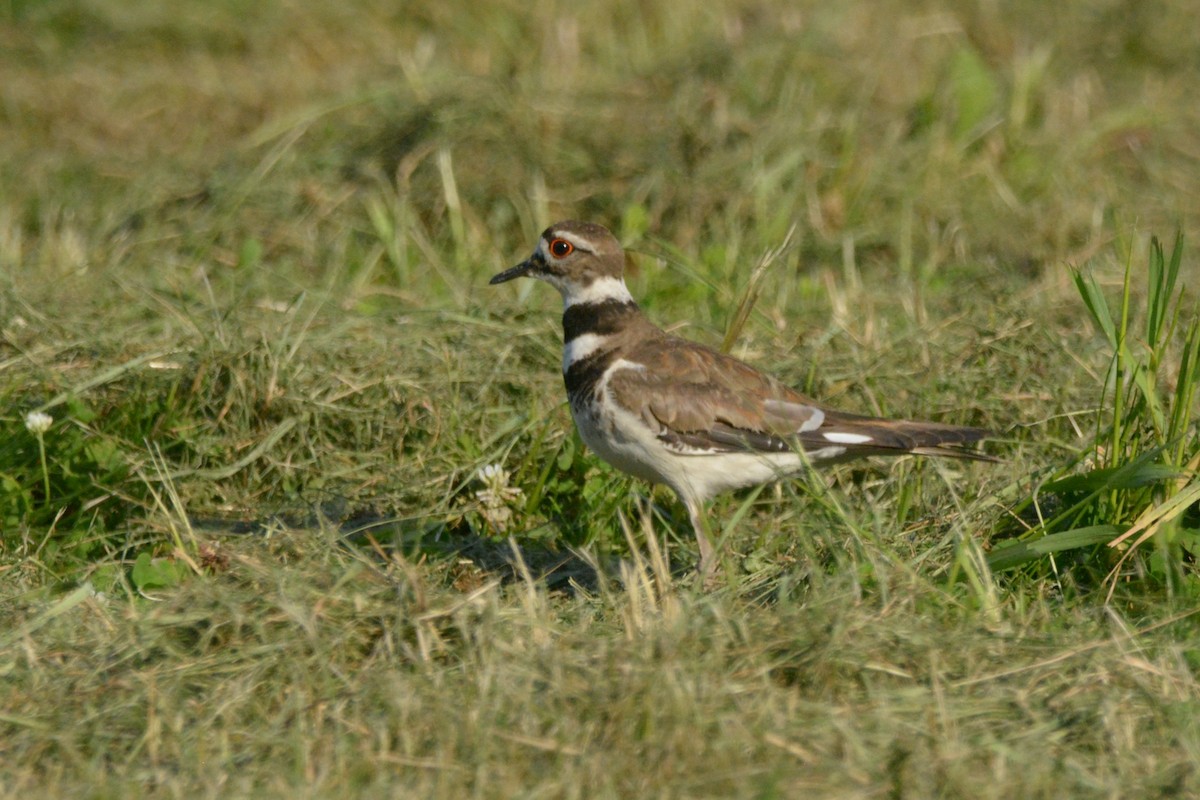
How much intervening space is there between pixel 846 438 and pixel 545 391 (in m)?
1.43

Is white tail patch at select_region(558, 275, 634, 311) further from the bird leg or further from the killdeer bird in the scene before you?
the bird leg

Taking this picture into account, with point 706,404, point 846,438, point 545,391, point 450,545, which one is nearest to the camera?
point 846,438

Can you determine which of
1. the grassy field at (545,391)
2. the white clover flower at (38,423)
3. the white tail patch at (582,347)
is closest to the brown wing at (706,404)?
the white tail patch at (582,347)

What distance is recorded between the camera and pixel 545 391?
602 cm

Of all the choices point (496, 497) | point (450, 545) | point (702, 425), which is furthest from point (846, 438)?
point (450, 545)

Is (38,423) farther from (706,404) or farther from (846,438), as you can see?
(846,438)

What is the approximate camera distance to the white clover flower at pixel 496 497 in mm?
5371

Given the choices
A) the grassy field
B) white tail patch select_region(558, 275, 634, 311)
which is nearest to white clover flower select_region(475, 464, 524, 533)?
the grassy field

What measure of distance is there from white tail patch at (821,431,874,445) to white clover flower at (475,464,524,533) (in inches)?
44.7

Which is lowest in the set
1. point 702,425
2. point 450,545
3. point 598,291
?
point 450,545

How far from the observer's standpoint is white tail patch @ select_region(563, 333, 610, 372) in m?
5.40

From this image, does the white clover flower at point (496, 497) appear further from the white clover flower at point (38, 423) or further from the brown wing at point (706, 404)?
the white clover flower at point (38, 423)

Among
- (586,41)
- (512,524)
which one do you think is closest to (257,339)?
(512,524)

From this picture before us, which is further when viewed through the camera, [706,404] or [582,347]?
[582,347]
